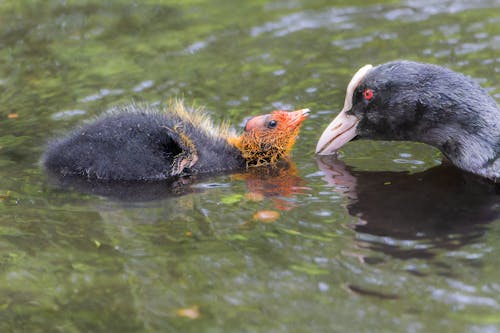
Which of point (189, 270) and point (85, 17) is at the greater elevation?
point (85, 17)

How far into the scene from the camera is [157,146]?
22.6ft

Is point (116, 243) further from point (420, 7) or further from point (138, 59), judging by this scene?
point (420, 7)

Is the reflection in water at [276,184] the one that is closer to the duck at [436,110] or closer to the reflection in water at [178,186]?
the reflection in water at [178,186]

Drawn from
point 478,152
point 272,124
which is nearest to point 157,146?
point 272,124

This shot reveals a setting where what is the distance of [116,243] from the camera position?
18.3 ft

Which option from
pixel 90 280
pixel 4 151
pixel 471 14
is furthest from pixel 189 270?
pixel 471 14

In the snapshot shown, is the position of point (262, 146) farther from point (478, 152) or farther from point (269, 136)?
point (478, 152)

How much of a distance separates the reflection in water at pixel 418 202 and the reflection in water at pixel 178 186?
1.13 feet

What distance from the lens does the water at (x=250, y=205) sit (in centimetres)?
470

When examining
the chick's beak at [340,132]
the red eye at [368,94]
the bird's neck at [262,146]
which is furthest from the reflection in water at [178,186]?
the red eye at [368,94]

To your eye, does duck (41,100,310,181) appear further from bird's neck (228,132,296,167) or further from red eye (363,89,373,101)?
red eye (363,89,373,101)

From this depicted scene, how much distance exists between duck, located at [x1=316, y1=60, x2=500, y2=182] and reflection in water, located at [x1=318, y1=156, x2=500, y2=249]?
0.63 feet

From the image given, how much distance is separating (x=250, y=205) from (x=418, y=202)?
123cm

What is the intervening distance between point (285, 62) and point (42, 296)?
5.03 meters
